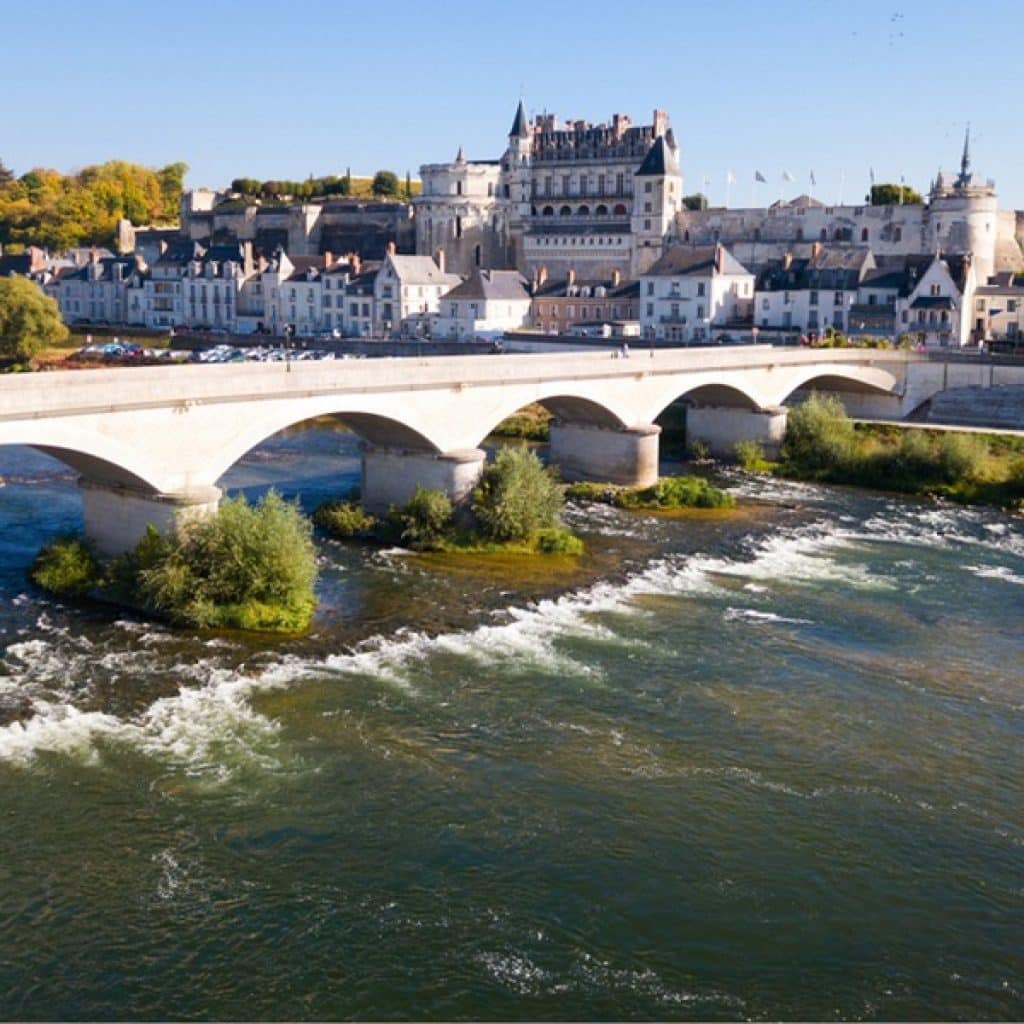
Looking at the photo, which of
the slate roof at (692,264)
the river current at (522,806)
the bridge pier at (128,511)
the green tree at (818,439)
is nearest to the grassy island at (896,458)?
the green tree at (818,439)

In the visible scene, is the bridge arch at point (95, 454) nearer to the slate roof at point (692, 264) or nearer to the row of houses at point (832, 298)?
the row of houses at point (832, 298)

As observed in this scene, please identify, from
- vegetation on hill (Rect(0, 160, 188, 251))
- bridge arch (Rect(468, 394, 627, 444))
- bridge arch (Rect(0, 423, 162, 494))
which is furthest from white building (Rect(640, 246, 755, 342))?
vegetation on hill (Rect(0, 160, 188, 251))

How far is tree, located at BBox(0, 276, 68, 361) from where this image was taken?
49.9 metres

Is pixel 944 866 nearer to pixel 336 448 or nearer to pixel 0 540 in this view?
pixel 0 540

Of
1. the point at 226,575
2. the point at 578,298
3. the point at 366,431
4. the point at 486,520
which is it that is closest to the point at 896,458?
the point at 486,520

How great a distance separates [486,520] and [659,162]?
4612cm

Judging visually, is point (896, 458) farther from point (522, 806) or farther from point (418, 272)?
point (418, 272)

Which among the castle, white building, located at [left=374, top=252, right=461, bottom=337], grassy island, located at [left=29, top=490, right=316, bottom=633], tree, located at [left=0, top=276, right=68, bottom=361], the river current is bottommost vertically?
the river current

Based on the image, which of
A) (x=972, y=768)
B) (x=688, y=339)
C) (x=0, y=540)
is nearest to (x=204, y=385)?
(x=0, y=540)

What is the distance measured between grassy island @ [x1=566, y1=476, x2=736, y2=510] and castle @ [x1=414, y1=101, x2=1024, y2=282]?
33.7 metres

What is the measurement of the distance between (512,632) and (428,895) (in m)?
7.69

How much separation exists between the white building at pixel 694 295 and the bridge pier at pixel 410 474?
27817 millimetres

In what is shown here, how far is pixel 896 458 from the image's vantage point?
3198 centimetres

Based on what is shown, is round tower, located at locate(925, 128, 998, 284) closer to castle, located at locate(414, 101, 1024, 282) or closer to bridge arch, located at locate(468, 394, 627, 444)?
castle, located at locate(414, 101, 1024, 282)
